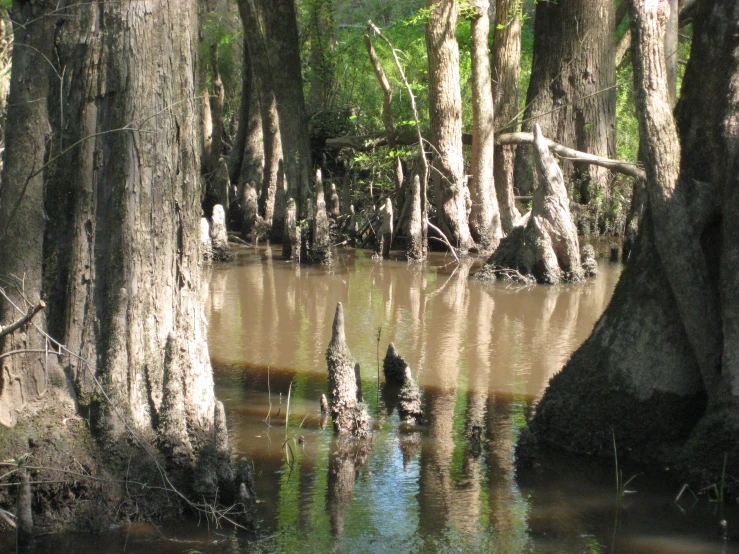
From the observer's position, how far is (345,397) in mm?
6074

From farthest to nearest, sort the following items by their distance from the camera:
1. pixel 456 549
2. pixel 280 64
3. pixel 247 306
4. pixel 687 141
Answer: pixel 280 64 → pixel 247 306 → pixel 687 141 → pixel 456 549

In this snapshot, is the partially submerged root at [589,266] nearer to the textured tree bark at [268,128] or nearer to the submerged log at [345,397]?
the textured tree bark at [268,128]

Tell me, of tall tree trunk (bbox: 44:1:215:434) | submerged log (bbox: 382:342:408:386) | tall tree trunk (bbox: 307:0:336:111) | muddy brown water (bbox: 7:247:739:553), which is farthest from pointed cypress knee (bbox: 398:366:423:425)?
tall tree trunk (bbox: 307:0:336:111)

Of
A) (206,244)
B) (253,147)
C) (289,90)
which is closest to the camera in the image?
(206,244)

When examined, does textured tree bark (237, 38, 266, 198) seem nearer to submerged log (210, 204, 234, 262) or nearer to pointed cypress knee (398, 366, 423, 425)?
submerged log (210, 204, 234, 262)

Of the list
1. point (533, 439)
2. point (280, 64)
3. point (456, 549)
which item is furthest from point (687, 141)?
point (280, 64)

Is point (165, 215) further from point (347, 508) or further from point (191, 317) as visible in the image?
point (347, 508)

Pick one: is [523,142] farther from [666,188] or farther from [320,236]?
[666,188]

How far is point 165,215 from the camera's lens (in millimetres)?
4594

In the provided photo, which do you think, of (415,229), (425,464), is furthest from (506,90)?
(425,464)

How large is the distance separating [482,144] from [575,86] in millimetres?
3608

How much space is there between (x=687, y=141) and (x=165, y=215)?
307cm

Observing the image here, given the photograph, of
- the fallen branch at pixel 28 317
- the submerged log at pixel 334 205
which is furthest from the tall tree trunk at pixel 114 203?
the submerged log at pixel 334 205

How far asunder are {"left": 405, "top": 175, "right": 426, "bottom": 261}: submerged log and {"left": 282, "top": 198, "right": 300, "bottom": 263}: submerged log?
1801 mm
